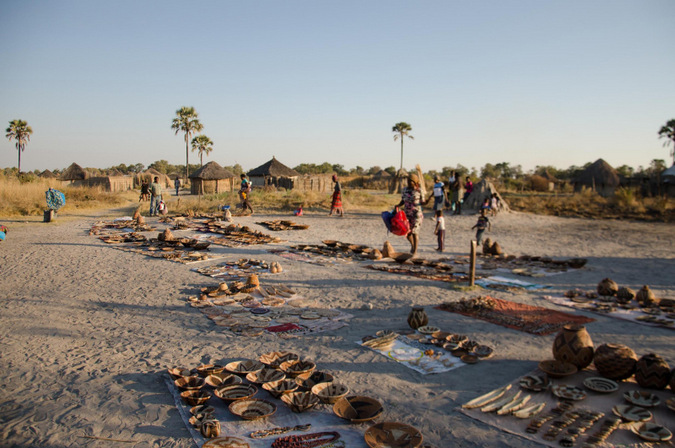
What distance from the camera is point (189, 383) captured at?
356 centimetres

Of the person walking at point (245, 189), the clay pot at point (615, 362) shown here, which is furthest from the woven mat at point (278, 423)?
the person walking at point (245, 189)

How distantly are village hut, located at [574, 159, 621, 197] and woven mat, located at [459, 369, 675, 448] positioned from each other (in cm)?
2884

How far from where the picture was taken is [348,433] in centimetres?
299

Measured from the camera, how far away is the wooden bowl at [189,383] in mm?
3479

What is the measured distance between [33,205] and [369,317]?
18.1 m

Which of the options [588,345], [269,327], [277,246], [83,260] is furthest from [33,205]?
[588,345]

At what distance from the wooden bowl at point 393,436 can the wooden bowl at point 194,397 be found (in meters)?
1.25

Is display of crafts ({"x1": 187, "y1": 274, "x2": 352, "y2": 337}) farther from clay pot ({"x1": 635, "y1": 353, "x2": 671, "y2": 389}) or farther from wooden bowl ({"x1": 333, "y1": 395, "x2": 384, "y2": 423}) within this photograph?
clay pot ({"x1": 635, "y1": 353, "x2": 671, "y2": 389})

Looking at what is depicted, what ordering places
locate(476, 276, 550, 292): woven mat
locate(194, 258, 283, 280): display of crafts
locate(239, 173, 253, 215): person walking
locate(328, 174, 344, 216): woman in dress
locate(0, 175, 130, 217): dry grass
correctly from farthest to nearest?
locate(0, 175, 130, 217): dry grass → locate(328, 174, 344, 216): woman in dress → locate(239, 173, 253, 215): person walking → locate(194, 258, 283, 280): display of crafts → locate(476, 276, 550, 292): woven mat

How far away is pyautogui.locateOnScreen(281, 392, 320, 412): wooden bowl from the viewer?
3.23 m

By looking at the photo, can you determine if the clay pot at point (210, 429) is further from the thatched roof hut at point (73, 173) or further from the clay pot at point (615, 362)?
the thatched roof hut at point (73, 173)

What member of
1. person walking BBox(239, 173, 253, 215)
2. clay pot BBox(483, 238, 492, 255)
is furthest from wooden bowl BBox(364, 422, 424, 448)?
person walking BBox(239, 173, 253, 215)

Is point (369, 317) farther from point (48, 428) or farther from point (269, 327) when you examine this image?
point (48, 428)

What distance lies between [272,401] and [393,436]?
102 centimetres
